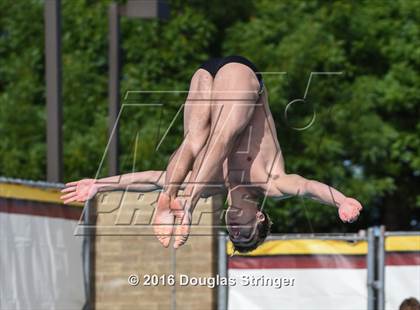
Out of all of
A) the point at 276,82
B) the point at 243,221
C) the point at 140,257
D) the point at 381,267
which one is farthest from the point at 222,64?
the point at 276,82

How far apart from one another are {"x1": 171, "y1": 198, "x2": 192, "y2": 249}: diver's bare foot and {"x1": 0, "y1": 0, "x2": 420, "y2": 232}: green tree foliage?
11.0 metres

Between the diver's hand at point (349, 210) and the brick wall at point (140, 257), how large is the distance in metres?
6.94

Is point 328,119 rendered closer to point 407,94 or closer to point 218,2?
point 407,94

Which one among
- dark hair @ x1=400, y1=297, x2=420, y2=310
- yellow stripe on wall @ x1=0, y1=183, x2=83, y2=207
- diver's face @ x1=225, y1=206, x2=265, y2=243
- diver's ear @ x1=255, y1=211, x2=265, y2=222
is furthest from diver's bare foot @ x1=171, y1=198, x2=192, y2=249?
dark hair @ x1=400, y1=297, x2=420, y2=310

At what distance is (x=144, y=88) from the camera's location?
2078cm

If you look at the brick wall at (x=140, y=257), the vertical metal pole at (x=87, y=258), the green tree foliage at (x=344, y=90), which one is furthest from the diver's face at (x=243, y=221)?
the green tree foliage at (x=344, y=90)

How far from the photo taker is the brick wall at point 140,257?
48.0 feet

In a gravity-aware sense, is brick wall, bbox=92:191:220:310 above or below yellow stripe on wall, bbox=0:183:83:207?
below

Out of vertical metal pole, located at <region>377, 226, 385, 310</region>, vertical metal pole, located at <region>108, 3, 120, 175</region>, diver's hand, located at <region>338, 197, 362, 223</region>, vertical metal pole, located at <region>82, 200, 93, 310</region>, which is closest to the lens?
diver's hand, located at <region>338, 197, 362, 223</region>

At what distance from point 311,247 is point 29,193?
11.5 feet

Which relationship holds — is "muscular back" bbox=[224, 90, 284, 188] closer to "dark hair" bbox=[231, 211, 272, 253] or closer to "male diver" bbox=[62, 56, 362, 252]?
"male diver" bbox=[62, 56, 362, 252]

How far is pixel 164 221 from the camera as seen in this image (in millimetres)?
7773

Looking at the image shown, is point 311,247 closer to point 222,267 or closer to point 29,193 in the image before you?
point 222,267

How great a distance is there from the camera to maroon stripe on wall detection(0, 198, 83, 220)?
11.9 m
